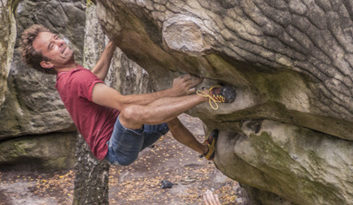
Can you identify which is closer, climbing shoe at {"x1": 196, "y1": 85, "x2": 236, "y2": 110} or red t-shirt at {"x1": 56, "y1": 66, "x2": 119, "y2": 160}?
climbing shoe at {"x1": 196, "y1": 85, "x2": 236, "y2": 110}

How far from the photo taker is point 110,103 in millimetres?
3518

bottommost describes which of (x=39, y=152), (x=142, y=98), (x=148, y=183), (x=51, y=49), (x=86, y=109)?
(x=148, y=183)

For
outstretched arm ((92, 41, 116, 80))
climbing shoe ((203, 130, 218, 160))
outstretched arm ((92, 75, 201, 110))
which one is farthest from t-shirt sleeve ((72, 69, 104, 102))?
climbing shoe ((203, 130, 218, 160))

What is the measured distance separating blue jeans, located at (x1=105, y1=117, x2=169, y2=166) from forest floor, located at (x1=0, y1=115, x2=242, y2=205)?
3224mm

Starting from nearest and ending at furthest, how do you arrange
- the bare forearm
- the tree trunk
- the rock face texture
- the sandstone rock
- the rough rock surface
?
the rock face texture
the bare forearm
the tree trunk
the rough rock surface
the sandstone rock

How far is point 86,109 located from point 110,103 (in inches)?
20.2

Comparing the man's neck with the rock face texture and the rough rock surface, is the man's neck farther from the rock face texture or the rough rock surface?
the rough rock surface

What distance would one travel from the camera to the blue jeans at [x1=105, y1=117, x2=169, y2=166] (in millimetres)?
3689

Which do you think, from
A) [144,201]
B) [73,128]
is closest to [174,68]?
[144,201]

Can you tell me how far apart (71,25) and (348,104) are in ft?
24.1

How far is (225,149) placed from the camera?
419 centimetres

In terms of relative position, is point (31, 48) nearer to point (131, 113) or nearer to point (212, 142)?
point (131, 113)

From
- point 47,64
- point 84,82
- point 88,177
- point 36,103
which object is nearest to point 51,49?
point 47,64

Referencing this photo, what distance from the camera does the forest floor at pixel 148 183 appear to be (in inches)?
297
